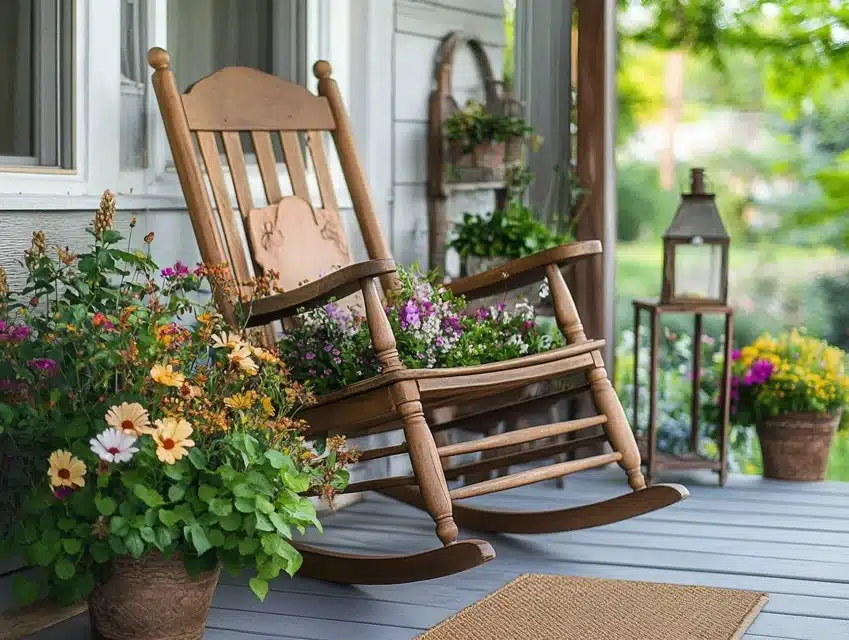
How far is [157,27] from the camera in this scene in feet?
8.42

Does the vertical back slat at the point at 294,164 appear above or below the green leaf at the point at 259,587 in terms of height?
above

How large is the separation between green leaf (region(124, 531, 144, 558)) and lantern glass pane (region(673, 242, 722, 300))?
6.22 feet

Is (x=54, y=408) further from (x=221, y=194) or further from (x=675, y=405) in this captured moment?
(x=675, y=405)

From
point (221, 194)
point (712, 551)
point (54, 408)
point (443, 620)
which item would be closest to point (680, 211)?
point (712, 551)

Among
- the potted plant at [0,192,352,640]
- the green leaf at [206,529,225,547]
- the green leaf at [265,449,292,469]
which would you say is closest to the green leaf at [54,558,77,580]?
the potted plant at [0,192,352,640]

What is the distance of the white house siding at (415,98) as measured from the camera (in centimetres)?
331

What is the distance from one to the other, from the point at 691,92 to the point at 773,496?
2149 mm

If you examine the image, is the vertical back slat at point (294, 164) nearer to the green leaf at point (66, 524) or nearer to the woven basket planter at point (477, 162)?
the woven basket planter at point (477, 162)

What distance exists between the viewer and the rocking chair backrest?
2.45m

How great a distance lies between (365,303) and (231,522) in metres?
0.49

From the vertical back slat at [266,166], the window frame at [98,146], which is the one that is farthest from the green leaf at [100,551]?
the vertical back slat at [266,166]

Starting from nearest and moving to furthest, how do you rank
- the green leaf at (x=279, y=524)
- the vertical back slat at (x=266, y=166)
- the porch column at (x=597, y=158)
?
the green leaf at (x=279, y=524), the vertical back slat at (x=266, y=166), the porch column at (x=597, y=158)

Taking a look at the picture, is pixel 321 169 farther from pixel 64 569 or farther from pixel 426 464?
pixel 64 569

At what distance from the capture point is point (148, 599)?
1914 millimetres
